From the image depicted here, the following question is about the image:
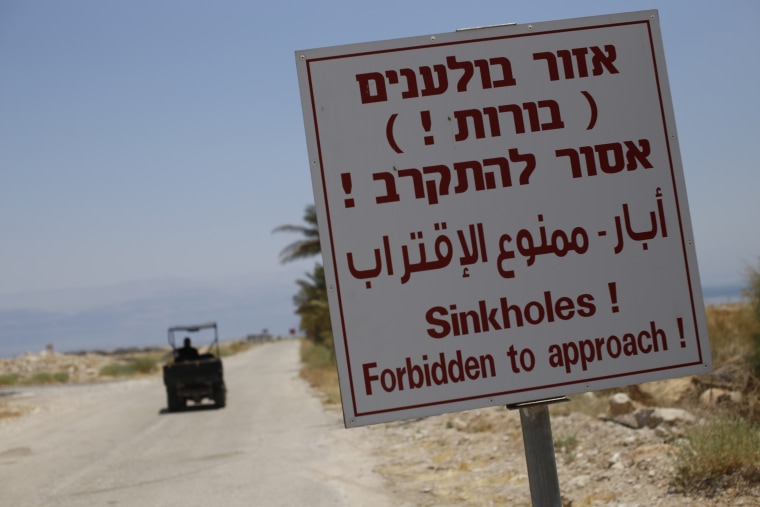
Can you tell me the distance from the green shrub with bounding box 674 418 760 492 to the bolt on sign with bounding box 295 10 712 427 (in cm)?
349

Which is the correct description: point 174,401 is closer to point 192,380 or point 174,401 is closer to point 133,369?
point 192,380

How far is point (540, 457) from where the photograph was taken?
3.43m

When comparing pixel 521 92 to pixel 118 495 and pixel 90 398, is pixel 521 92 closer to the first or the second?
pixel 118 495

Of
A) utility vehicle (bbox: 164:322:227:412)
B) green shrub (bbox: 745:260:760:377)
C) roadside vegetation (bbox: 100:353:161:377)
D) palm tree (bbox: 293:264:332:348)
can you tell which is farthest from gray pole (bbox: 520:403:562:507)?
roadside vegetation (bbox: 100:353:161:377)

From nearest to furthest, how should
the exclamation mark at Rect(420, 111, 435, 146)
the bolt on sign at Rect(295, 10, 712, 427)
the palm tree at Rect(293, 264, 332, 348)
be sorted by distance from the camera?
the bolt on sign at Rect(295, 10, 712, 427)
the exclamation mark at Rect(420, 111, 435, 146)
the palm tree at Rect(293, 264, 332, 348)

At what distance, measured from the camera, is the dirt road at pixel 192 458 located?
980cm

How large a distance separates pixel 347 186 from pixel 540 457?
4.62 feet

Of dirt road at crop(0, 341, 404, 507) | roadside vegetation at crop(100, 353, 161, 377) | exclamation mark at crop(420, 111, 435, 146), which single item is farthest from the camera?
roadside vegetation at crop(100, 353, 161, 377)

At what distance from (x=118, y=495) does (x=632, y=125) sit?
8777 millimetres

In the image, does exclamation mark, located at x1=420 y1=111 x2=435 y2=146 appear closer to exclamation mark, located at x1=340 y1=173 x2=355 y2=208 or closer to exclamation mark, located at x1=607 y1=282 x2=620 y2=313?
exclamation mark, located at x1=340 y1=173 x2=355 y2=208

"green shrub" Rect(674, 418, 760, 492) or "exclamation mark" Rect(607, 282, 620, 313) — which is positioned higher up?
"exclamation mark" Rect(607, 282, 620, 313)

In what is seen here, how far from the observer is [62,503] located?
995 centimetres

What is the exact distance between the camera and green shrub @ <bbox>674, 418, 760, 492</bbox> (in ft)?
21.2

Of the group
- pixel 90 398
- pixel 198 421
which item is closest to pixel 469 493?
pixel 198 421
